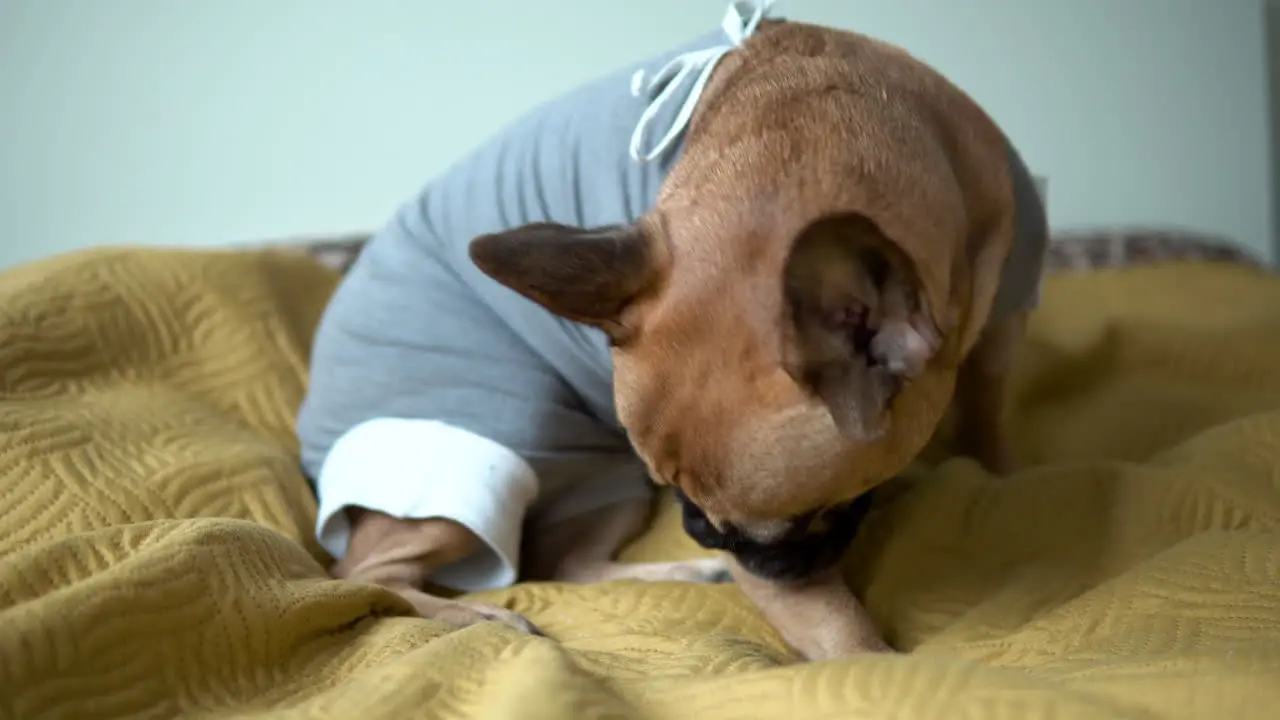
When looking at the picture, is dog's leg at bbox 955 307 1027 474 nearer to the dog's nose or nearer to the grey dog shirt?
the grey dog shirt

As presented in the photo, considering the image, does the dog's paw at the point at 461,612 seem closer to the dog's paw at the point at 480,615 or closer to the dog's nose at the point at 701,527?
the dog's paw at the point at 480,615

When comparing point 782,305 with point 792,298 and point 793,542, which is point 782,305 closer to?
point 792,298

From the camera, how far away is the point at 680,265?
0.87 metres

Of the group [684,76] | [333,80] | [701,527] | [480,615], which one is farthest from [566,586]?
[333,80]

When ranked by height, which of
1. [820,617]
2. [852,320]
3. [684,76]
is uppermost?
[684,76]

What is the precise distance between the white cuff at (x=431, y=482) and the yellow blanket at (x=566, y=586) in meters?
0.06

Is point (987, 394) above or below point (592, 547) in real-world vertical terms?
above

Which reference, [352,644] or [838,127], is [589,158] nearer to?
[838,127]

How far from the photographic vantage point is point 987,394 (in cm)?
135

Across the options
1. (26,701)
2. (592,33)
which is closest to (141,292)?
(26,701)

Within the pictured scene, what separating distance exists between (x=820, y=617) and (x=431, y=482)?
46cm

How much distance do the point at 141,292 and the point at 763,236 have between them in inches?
40.8

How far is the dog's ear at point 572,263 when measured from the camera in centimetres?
87

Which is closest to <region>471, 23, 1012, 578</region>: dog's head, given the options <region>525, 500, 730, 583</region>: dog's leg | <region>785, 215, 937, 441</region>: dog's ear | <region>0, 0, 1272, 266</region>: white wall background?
<region>785, 215, 937, 441</region>: dog's ear
